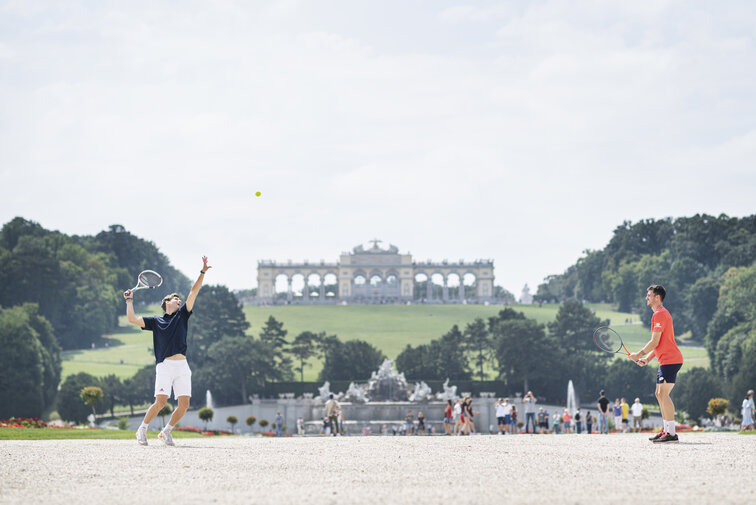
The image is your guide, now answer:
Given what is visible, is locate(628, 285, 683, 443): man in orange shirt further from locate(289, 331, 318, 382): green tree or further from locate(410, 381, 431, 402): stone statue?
locate(289, 331, 318, 382): green tree

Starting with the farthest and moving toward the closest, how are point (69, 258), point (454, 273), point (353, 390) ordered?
point (454, 273), point (69, 258), point (353, 390)

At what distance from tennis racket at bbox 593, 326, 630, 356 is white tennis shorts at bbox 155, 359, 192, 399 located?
580 cm

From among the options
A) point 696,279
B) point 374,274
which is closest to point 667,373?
point 696,279

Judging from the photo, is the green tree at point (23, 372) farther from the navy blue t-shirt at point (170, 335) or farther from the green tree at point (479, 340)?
the navy blue t-shirt at point (170, 335)

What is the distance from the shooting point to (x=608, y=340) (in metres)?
14.8

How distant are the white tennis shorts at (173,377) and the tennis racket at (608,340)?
19.0 ft

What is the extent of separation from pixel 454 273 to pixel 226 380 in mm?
81874

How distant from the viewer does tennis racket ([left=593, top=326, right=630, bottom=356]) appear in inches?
571

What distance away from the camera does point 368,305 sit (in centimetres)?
12862

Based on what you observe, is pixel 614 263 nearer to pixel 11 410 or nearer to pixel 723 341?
pixel 723 341

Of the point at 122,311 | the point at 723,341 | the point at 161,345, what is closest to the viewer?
the point at 161,345

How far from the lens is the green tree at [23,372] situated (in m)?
60.7

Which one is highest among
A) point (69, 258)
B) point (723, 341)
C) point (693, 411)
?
point (69, 258)

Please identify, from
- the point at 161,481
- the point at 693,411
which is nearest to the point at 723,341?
the point at 693,411
